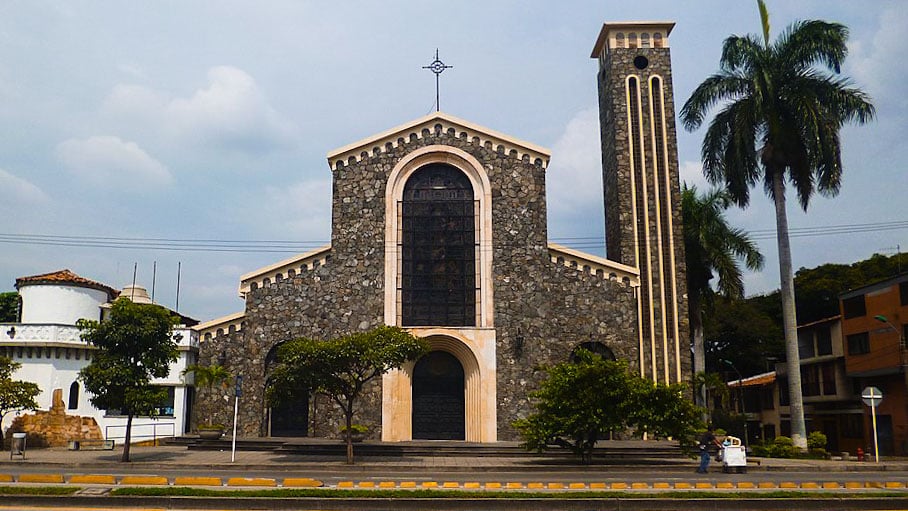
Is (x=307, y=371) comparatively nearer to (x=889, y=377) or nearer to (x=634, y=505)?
(x=634, y=505)

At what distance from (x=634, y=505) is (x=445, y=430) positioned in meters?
17.9

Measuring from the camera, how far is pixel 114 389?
25906mm

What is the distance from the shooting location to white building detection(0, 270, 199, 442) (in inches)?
1303

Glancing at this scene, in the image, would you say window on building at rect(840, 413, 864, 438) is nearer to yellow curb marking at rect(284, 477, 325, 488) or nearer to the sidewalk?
the sidewalk

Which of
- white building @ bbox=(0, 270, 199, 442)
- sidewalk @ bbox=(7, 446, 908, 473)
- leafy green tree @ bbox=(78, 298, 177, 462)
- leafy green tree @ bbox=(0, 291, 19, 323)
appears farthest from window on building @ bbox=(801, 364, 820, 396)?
leafy green tree @ bbox=(0, 291, 19, 323)

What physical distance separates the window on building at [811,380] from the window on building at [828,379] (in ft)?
2.63

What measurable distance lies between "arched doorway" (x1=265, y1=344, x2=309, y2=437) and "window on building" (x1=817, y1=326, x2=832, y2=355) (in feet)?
94.4

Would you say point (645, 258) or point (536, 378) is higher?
point (645, 258)

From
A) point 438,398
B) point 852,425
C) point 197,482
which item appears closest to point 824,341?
point 852,425

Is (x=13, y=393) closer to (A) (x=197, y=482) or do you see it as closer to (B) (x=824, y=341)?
(A) (x=197, y=482)

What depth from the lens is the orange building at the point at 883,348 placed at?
35375 mm

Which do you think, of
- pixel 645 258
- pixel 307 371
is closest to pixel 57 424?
pixel 307 371

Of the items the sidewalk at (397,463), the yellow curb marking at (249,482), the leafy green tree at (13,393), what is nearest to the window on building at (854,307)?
the sidewalk at (397,463)

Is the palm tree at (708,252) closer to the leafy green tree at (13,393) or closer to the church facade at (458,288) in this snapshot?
the church facade at (458,288)
